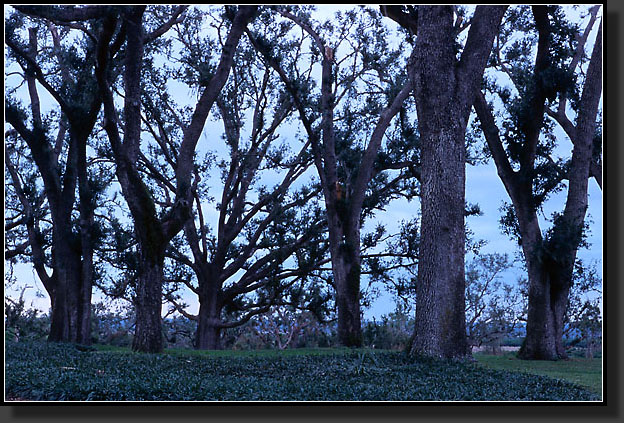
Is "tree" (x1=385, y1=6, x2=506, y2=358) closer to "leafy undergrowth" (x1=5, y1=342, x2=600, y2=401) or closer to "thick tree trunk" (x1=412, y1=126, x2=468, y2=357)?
"thick tree trunk" (x1=412, y1=126, x2=468, y2=357)

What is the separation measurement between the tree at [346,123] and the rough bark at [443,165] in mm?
6015

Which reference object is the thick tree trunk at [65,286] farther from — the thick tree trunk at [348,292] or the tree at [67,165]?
the thick tree trunk at [348,292]


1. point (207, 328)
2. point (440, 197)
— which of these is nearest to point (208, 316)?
point (207, 328)

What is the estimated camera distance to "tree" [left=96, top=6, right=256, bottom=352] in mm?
12242

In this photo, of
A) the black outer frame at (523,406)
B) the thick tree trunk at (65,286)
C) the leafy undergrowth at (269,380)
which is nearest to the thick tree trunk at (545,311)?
the leafy undergrowth at (269,380)

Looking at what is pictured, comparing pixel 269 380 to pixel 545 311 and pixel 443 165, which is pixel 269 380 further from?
pixel 545 311

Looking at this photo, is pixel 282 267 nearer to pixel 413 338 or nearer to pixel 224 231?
pixel 224 231

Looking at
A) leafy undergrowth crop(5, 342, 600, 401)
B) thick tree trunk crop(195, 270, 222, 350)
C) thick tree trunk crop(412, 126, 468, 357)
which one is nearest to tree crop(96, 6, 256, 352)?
leafy undergrowth crop(5, 342, 600, 401)

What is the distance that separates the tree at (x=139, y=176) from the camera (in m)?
12.2

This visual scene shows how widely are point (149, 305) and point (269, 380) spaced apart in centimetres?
552

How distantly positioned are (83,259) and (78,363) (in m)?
7.49

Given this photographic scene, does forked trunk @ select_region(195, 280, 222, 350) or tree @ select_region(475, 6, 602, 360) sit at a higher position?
tree @ select_region(475, 6, 602, 360)

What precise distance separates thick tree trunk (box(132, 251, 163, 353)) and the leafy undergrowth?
2122mm

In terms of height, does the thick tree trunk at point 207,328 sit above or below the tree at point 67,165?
below
